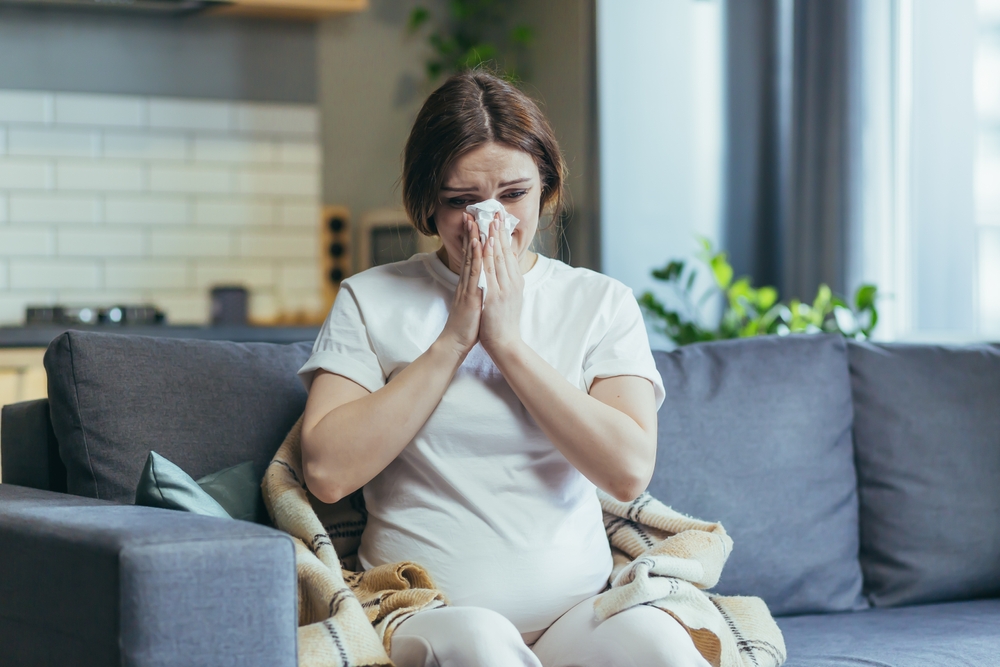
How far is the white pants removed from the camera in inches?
43.1

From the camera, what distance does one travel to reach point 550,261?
1.50 metres

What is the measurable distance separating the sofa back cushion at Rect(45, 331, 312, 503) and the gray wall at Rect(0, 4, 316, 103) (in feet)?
8.30

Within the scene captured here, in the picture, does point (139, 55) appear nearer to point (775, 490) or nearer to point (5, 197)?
point (5, 197)

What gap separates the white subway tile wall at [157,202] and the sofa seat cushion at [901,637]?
2.73m

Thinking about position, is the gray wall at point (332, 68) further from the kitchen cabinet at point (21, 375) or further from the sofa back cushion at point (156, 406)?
the sofa back cushion at point (156, 406)

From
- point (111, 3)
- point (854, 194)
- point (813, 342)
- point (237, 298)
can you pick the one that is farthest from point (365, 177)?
point (813, 342)

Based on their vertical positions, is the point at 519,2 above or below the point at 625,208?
above

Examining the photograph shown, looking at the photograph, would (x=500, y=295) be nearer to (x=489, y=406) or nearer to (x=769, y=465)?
(x=489, y=406)

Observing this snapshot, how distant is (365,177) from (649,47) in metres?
1.37

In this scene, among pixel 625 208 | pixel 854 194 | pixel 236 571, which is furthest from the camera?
pixel 625 208

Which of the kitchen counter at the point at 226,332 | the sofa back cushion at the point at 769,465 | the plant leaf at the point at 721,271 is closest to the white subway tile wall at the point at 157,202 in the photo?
the kitchen counter at the point at 226,332

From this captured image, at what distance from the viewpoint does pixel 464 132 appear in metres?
1.34

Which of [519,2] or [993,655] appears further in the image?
[519,2]

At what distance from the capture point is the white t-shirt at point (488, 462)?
50.6 inches
